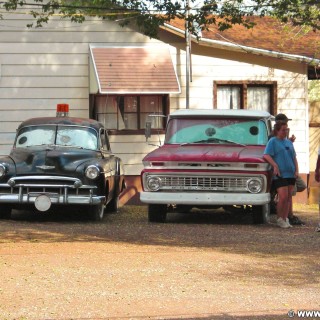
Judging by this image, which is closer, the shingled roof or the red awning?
the red awning

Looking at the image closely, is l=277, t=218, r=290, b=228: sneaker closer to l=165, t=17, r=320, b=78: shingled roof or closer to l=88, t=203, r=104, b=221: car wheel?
l=88, t=203, r=104, b=221: car wheel

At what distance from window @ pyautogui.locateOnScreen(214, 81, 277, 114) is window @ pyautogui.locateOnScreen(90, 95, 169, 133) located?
4.44ft

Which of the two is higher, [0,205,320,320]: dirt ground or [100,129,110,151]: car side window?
[100,129,110,151]: car side window

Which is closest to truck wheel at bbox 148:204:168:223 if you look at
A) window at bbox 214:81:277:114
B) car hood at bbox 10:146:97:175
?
car hood at bbox 10:146:97:175

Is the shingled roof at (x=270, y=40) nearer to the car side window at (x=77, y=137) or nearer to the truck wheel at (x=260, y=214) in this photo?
the car side window at (x=77, y=137)

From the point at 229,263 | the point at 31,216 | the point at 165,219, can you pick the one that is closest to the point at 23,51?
the point at 31,216

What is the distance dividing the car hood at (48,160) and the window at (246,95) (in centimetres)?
642

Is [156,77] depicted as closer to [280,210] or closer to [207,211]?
[207,211]

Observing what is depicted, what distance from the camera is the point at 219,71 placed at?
20.6 metres

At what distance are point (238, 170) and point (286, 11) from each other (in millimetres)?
3258

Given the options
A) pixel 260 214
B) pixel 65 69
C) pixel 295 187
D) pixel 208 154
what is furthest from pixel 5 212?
pixel 65 69

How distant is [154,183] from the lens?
14125 millimetres

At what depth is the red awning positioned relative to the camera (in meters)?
19.2

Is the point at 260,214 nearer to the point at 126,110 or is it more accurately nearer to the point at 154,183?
the point at 154,183
